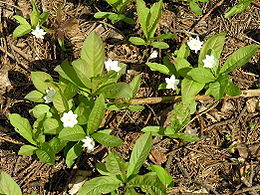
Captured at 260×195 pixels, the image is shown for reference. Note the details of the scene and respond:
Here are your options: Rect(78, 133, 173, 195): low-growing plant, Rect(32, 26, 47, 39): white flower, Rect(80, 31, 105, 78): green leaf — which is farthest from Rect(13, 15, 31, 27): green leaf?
Rect(78, 133, 173, 195): low-growing plant

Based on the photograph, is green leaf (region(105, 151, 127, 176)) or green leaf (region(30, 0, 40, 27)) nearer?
green leaf (region(105, 151, 127, 176))

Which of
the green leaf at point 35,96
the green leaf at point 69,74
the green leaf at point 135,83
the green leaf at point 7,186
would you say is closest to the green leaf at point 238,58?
the green leaf at point 135,83

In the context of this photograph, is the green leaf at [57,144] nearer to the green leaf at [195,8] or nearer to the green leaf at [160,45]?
the green leaf at [160,45]

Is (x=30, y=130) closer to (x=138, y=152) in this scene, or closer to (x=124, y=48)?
(x=138, y=152)

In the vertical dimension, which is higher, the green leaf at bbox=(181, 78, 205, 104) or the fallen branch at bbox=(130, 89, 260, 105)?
the green leaf at bbox=(181, 78, 205, 104)

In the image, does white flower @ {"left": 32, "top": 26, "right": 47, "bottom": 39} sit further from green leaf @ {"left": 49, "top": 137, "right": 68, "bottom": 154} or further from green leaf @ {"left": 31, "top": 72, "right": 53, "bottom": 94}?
green leaf @ {"left": 49, "top": 137, "right": 68, "bottom": 154}

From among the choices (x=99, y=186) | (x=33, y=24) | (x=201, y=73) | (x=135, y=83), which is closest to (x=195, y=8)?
(x=201, y=73)
